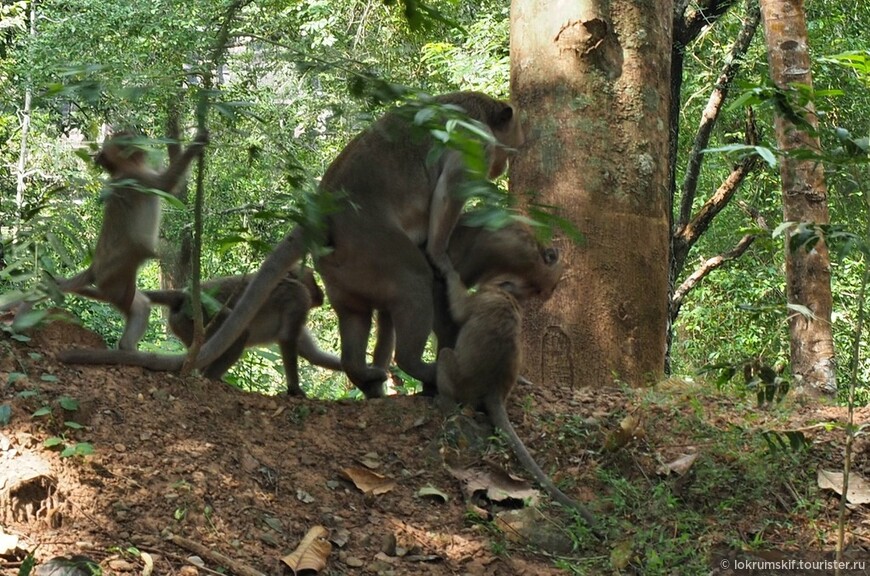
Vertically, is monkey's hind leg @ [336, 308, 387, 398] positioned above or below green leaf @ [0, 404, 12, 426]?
above

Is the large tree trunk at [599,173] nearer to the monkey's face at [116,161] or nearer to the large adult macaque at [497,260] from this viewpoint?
the large adult macaque at [497,260]

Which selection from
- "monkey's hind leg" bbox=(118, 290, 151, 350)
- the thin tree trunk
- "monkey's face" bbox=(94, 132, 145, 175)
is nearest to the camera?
"monkey's hind leg" bbox=(118, 290, 151, 350)

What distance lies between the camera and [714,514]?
4.56m

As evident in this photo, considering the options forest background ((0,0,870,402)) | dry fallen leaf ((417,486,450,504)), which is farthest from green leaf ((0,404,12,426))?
forest background ((0,0,870,402))

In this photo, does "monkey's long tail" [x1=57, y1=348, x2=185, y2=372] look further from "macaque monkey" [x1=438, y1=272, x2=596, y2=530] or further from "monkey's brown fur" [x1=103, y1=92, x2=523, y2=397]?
"macaque monkey" [x1=438, y1=272, x2=596, y2=530]

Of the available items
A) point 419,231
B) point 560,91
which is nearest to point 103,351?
point 419,231

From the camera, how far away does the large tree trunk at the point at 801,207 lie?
28.2 feet

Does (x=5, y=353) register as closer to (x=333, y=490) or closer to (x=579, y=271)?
(x=333, y=490)

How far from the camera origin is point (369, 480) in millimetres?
4477

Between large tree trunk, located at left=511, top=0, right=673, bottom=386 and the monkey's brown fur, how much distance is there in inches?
24.8

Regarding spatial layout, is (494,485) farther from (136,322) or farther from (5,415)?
(136,322)

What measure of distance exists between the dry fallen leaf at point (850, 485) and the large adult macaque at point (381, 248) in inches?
79.5

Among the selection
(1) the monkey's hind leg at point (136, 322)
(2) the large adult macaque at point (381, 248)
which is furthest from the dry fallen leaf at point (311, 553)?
(1) the monkey's hind leg at point (136, 322)

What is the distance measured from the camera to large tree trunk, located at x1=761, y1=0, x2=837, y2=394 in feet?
28.2
